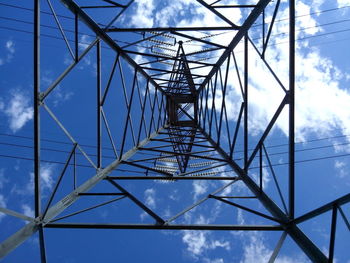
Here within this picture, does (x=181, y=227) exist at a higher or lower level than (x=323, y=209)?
higher

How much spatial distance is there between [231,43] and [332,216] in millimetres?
6395

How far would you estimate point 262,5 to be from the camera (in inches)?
272

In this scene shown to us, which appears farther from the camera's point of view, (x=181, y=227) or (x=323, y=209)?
(x=181, y=227)

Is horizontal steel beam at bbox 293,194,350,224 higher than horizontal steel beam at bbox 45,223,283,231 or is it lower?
lower

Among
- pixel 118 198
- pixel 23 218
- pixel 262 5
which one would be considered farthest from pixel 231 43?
pixel 23 218

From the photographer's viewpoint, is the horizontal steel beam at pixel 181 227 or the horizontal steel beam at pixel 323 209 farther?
the horizontal steel beam at pixel 181 227

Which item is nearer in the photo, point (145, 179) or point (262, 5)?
point (262, 5)

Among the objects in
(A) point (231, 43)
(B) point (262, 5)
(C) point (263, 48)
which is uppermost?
(A) point (231, 43)

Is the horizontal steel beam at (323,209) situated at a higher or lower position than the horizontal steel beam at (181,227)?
lower

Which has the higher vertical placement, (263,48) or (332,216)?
(263,48)

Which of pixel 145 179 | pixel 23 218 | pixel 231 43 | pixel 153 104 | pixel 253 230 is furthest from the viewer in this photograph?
pixel 153 104

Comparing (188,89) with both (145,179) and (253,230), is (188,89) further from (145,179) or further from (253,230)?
(253,230)

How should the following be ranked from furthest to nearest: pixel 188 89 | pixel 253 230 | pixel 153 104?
pixel 188 89 < pixel 153 104 < pixel 253 230

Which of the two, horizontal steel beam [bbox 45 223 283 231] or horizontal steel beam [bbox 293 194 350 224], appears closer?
horizontal steel beam [bbox 293 194 350 224]
